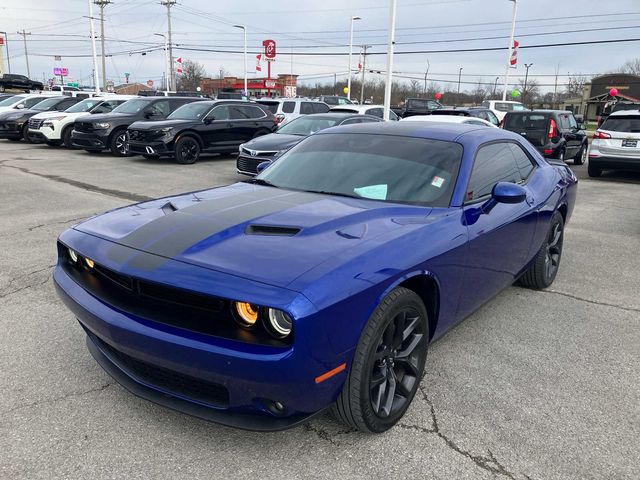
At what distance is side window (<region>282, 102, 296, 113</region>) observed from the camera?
59.6ft

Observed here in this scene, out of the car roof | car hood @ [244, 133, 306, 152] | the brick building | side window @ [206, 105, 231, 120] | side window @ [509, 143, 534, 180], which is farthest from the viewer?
Answer: the brick building

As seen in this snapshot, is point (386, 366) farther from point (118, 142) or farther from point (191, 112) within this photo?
point (118, 142)

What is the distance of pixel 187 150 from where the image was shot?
1316cm

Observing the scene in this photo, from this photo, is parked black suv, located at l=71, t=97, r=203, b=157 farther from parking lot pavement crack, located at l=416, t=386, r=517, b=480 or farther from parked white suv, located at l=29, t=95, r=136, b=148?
parking lot pavement crack, located at l=416, t=386, r=517, b=480

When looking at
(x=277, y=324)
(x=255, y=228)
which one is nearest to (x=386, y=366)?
(x=277, y=324)

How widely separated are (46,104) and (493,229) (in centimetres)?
1991

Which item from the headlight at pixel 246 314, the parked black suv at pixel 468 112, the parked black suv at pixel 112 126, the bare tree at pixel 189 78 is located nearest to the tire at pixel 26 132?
the parked black suv at pixel 112 126

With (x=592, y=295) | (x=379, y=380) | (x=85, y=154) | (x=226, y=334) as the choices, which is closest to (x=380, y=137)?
(x=379, y=380)

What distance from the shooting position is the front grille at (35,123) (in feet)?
53.9

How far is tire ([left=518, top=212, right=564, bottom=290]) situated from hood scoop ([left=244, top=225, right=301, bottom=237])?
2.74m

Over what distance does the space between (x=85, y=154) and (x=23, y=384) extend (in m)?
13.6

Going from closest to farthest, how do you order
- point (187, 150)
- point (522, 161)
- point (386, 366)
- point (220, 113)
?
point (386, 366) < point (522, 161) < point (187, 150) < point (220, 113)

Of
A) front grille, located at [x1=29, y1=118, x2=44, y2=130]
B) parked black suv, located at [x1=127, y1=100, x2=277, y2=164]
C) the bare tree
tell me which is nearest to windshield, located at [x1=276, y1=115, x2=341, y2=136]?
parked black suv, located at [x1=127, y1=100, x2=277, y2=164]

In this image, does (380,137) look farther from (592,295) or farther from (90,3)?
(90,3)
